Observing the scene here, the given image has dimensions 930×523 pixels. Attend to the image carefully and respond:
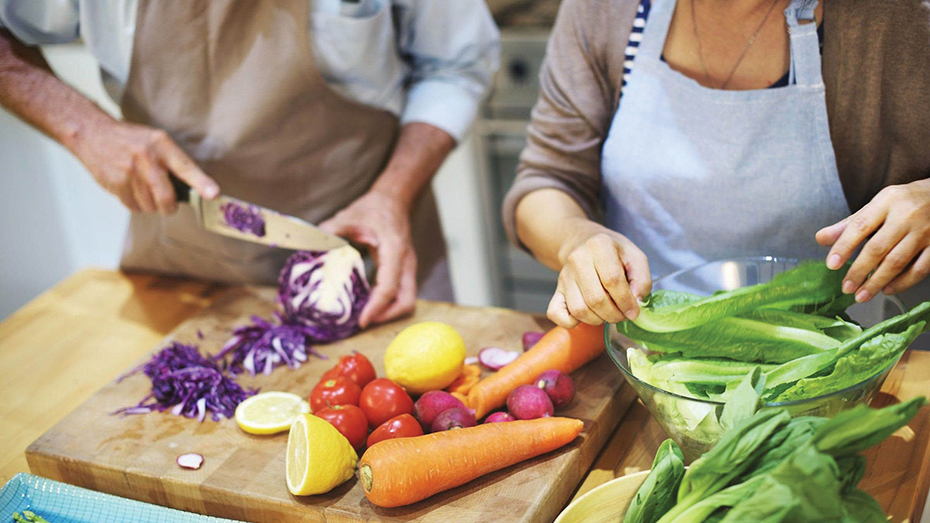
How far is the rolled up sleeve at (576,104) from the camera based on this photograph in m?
1.45

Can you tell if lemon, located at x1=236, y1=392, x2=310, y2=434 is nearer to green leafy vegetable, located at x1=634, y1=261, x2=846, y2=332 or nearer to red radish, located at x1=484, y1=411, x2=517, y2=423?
red radish, located at x1=484, y1=411, x2=517, y2=423

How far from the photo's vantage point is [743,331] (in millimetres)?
1146

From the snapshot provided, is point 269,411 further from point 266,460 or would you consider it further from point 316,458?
point 316,458

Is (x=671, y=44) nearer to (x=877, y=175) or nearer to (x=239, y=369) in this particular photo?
(x=877, y=175)

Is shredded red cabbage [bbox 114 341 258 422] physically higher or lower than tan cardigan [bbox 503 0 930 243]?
lower

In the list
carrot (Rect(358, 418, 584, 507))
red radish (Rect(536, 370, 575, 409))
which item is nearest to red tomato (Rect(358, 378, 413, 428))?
carrot (Rect(358, 418, 584, 507))

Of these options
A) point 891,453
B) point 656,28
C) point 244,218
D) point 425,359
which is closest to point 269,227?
point 244,218

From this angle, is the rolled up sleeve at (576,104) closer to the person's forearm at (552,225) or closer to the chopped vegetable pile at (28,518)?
the person's forearm at (552,225)

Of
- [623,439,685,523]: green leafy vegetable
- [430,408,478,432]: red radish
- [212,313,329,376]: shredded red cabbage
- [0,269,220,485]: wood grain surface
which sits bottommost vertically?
[0,269,220,485]: wood grain surface

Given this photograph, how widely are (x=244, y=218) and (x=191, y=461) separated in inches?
21.7

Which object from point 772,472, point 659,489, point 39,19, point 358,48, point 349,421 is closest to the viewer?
point 772,472

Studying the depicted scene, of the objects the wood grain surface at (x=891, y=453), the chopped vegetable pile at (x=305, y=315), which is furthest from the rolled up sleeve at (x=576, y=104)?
the wood grain surface at (x=891, y=453)

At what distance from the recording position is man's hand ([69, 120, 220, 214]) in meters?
1.59

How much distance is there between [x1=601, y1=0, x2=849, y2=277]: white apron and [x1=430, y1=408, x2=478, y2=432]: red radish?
0.57 m
